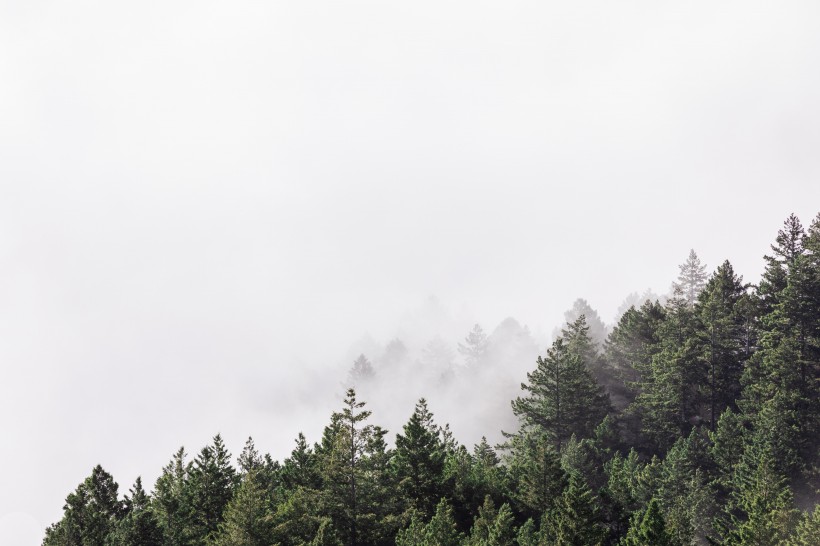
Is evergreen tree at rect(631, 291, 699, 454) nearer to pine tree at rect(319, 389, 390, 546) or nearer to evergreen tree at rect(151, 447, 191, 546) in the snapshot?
pine tree at rect(319, 389, 390, 546)

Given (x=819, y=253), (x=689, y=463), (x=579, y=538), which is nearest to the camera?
(x=579, y=538)

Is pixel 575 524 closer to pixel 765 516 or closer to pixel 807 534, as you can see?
pixel 765 516

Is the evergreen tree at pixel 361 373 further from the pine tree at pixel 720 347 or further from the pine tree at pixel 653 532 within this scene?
the pine tree at pixel 653 532

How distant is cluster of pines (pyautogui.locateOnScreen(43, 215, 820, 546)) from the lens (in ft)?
144

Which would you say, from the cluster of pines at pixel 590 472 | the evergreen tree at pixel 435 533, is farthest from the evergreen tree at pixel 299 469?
the evergreen tree at pixel 435 533

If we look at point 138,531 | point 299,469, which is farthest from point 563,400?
point 138,531

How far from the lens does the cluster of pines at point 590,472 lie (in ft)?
144

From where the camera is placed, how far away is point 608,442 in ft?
228

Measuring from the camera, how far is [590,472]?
204 ft

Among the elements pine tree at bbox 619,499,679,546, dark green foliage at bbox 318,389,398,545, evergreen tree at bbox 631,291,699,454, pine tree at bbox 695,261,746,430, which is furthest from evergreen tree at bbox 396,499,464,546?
pine tree at bbox 695,261,746,430

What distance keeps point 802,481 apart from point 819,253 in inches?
799

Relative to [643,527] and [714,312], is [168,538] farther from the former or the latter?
[714,312]

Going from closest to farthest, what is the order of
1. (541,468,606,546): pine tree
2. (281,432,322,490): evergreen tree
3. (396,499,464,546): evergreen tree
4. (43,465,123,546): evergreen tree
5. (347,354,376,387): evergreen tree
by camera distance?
1. (541,468,606,546): pine tree
2. (396,499,464,546): evergreen tree
3. (43,465,123,546): evergreen tree
4. (281,432,322,490): evergreen tree
5. (347,354,376,387): evergreen tree

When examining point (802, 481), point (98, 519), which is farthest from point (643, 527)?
point (98, 519)
